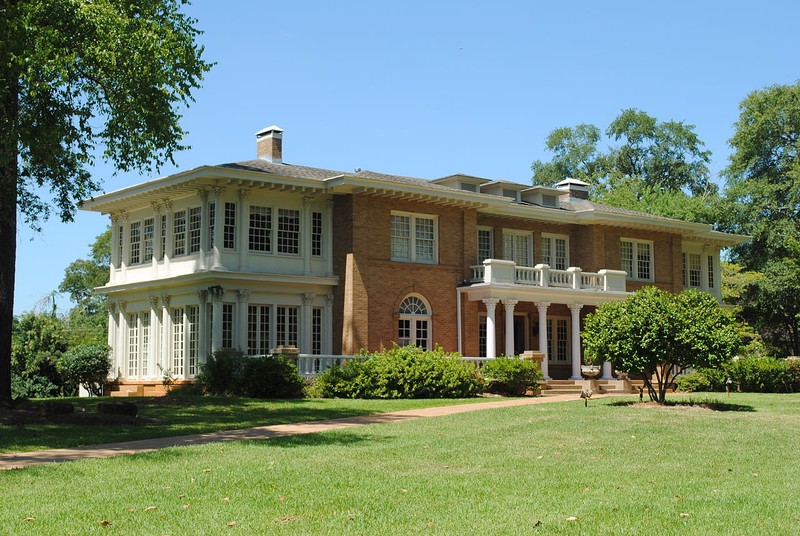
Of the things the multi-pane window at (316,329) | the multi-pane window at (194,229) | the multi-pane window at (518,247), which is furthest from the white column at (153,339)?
the multi-pane window at (518,247)

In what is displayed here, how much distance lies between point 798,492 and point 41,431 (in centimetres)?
1251

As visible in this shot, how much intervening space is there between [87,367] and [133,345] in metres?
1.78

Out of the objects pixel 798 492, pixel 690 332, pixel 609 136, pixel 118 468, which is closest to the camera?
pixel 798 492

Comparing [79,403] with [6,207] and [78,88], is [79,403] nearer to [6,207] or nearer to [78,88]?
[6,207]

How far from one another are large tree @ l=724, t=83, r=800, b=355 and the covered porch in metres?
17.7

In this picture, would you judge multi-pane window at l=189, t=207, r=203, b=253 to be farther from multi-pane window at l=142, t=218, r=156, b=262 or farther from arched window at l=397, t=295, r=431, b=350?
arched window at l=397, t=295, r=431, b=350

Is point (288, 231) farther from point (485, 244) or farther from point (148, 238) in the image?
point (485, 244)

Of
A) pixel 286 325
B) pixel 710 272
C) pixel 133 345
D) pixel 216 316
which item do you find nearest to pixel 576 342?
pixel 286 325

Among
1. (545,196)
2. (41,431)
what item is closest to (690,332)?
(41,431)

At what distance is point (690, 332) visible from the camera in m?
22.1

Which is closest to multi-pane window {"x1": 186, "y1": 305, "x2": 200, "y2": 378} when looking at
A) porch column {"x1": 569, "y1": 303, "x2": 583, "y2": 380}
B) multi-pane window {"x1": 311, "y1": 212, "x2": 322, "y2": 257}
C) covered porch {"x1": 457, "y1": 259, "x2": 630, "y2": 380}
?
multi-pane window {"x1": 311, "y1": 212, "x2": 322, "y2": 257}

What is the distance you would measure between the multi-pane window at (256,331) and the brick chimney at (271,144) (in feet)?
21.5

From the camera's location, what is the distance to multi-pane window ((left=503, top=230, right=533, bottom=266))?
3741 cm

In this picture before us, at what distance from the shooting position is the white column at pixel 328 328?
1272 inches
